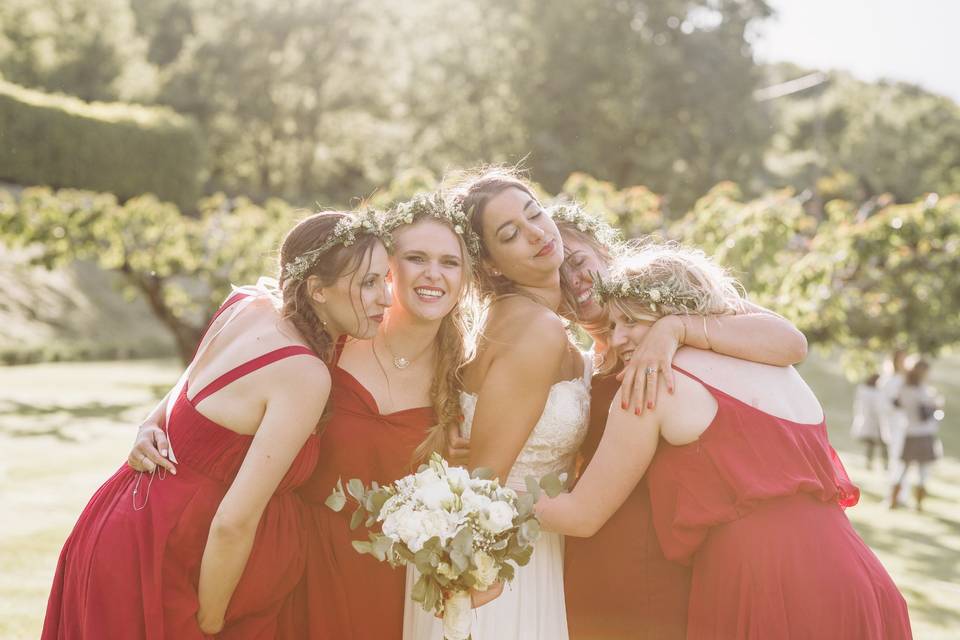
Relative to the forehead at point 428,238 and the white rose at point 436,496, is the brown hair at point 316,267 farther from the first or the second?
the white rose at point 436,496

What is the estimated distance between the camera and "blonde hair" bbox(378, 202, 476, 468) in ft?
13.2

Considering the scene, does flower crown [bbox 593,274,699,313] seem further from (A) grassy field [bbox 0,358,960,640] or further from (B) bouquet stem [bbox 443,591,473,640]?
(A) grassy field [bbox 0,358,960,640]

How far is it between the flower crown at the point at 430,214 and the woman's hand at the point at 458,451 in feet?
2.92

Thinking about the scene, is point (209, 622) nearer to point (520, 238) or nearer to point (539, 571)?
point (539, 571)

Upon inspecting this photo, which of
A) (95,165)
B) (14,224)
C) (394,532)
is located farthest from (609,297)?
(95,165)

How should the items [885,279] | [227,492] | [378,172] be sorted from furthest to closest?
[378,172] → [885,279] → [227,492]

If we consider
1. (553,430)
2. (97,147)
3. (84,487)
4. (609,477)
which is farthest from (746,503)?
(97,147)

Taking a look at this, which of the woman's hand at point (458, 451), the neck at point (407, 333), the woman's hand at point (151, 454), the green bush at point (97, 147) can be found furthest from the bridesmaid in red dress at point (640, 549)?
the green bush at point (97, 147)

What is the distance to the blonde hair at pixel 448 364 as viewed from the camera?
13.2 ft

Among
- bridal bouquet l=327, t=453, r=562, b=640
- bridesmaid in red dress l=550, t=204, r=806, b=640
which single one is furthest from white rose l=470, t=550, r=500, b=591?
bridesmaid in red dress l=550, t=204, r=806, b=640

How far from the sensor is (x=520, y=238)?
429 centimetres

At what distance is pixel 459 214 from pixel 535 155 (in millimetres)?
27705

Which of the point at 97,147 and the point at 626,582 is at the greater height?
the point at 97,147

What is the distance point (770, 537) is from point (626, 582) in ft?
2.39
